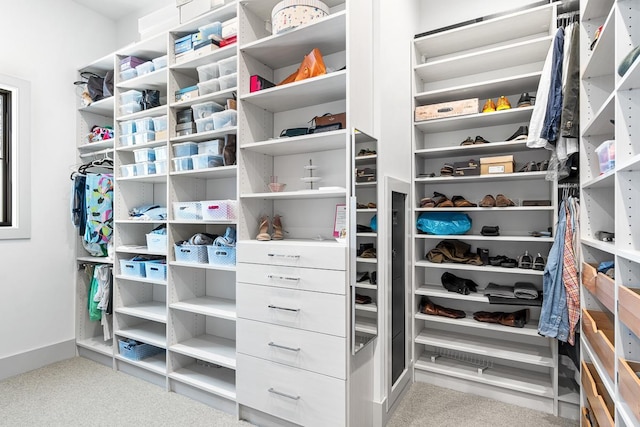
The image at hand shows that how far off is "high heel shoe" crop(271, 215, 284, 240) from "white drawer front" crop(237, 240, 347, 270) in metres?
0.16

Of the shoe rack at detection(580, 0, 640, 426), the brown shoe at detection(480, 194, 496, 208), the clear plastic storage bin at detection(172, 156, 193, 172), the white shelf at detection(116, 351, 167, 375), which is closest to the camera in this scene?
the shoe rack at detection(580, 0, 640, 426)

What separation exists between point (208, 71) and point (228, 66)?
7.8 inches

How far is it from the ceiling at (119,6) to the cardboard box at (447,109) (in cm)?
259

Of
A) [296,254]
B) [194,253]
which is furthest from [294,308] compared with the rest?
[194,253]

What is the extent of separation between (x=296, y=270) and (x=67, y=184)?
102 inches

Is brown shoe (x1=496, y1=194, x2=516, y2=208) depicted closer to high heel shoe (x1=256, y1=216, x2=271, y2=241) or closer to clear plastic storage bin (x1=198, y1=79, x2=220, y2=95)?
high heel shoe (x1=256, y1=216, x2=271, y2=241)

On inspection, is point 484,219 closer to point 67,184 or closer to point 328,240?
point 328,240

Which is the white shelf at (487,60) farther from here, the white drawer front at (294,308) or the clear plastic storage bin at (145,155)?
the clear plastic storage bin at (145,155)

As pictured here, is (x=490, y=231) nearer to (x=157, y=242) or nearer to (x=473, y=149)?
(x=473, y=149)

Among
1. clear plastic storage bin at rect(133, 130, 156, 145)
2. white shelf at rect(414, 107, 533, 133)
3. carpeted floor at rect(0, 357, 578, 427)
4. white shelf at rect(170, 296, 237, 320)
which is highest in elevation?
white shelf at rect(414, 107, 533, 133)

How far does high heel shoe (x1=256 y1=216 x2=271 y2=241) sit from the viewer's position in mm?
2277

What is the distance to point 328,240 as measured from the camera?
229 centimetres

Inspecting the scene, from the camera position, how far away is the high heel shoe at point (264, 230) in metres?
2.28

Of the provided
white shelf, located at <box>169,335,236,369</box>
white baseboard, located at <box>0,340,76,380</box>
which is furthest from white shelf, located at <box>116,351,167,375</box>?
white baseboard, located at <box>0,340,76,380</box>
